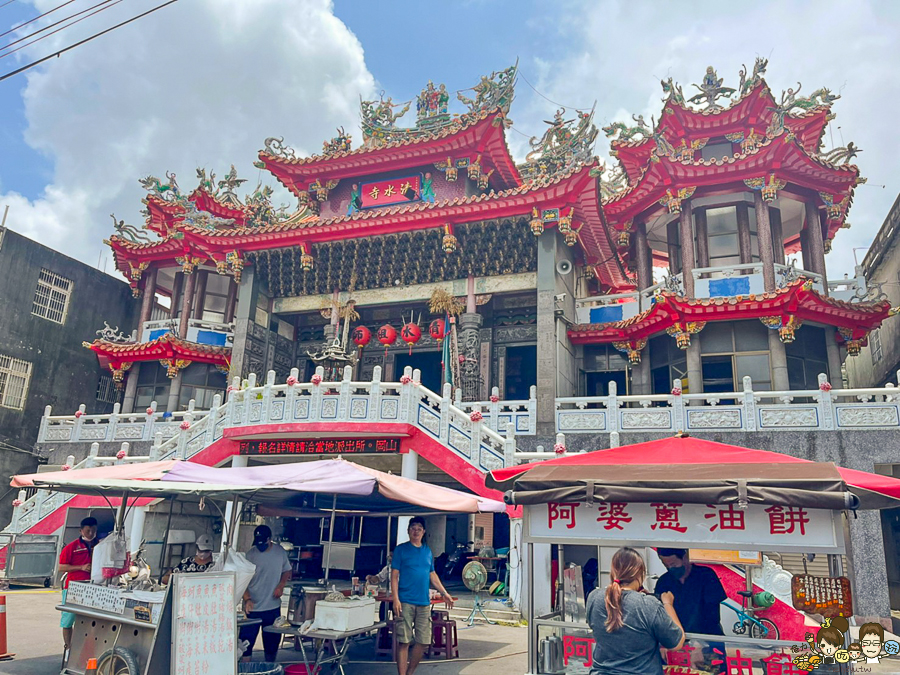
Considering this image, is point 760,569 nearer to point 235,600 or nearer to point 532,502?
point 532,502

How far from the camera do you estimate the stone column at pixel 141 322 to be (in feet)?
73.0

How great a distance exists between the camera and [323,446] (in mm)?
14859

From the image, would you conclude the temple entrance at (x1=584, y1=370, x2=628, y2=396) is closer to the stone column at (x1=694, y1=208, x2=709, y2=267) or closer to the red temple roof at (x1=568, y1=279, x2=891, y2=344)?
the red temple roof at (x1=568, y1=279, x2=891, y2=344)

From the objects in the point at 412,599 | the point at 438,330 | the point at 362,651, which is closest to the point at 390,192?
the point at 438,330

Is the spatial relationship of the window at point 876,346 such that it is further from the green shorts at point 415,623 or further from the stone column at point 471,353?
the green shorts at point 415,623

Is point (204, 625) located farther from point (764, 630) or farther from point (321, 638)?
point (764, 630)

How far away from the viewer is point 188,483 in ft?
23.3

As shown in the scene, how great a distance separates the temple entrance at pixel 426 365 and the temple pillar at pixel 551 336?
4095 millimetres

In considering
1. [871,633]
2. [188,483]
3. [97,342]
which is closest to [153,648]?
[188,483]

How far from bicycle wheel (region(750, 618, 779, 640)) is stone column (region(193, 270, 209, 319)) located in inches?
819

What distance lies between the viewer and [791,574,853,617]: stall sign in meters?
5.61

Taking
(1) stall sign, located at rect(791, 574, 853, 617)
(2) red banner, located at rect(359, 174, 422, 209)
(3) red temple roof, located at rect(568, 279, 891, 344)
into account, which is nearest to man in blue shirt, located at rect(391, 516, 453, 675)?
(1) stall sign, located at rect(791, 574, 853, 617)

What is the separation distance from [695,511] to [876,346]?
21669mm

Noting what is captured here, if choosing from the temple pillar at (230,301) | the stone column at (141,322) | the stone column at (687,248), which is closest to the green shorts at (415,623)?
the stone column at (687,248)
